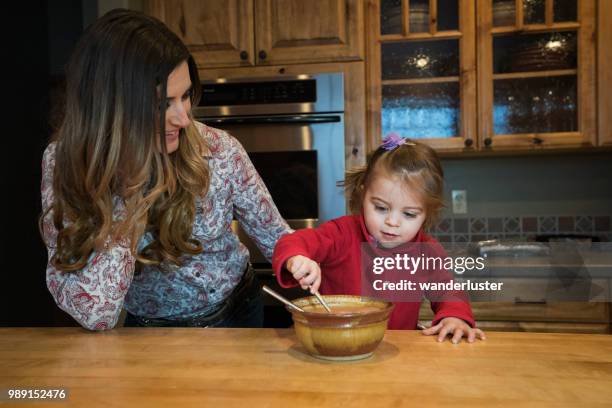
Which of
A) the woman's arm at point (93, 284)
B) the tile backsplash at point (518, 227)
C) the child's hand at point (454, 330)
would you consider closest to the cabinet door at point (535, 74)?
the tile backsplash at point (518, 227)

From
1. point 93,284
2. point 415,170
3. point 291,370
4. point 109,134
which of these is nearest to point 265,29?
point 415,170

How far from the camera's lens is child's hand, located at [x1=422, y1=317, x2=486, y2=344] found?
104 cm

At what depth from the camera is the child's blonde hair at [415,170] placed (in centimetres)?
135

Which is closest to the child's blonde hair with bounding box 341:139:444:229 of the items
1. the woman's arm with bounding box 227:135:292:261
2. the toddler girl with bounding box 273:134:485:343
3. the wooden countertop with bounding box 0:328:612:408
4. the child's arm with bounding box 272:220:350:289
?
the toddler girl with bounding box 273:134:485:343

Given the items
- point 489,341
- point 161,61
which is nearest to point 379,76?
point 161,61

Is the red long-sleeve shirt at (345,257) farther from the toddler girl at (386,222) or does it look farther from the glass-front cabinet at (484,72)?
the glass-front cabinet at (484,72)

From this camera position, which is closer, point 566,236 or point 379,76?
point 379,76

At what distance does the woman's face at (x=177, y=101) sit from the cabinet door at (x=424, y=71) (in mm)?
1505

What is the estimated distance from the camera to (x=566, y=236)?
281cm

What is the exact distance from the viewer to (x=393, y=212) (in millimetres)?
1324

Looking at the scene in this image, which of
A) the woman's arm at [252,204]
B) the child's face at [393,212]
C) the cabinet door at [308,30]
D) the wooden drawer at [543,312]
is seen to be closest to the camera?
the child's face at [393,212]

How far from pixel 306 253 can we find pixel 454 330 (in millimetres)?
317

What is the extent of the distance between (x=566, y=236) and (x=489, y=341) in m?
2.00

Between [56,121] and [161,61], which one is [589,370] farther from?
[56,121]
